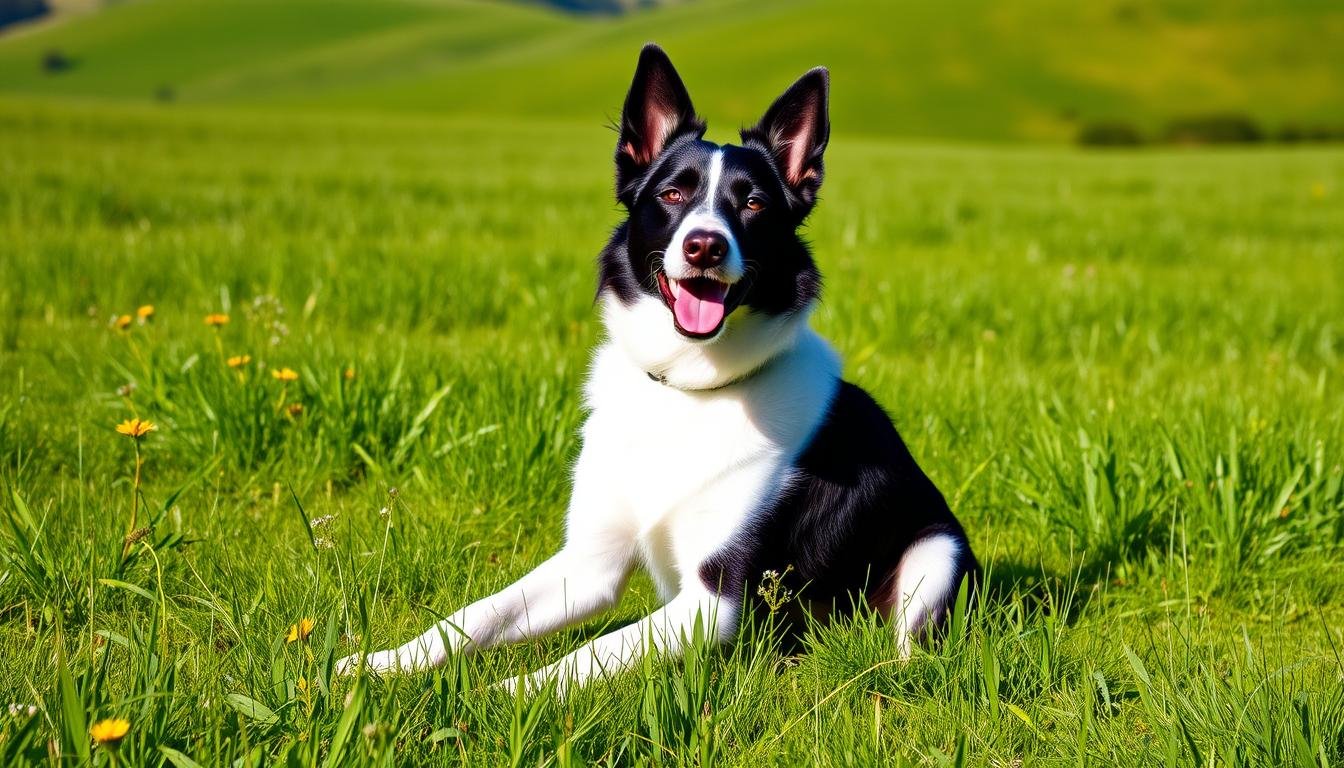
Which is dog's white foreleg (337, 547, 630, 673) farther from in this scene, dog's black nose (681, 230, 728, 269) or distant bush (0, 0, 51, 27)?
distant bush (0, 0, 51, 27)

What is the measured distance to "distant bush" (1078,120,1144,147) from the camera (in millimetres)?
56250

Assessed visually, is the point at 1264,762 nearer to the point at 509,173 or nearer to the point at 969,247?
the point at 969,247

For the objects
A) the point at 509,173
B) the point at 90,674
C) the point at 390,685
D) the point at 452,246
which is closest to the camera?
the point at 90,674

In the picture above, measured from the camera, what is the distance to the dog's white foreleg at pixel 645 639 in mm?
2404

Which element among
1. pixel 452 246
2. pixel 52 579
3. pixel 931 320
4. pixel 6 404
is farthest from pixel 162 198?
pixel 52 579

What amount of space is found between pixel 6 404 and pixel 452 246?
456cm

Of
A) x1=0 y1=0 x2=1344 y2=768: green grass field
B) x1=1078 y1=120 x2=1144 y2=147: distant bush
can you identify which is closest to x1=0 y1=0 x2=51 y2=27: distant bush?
x1=1078 y1=120 x2=1144 y2=147: distant bush

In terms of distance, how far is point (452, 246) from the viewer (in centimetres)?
833

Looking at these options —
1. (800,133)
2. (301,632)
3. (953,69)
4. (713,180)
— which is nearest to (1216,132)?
(953,69)

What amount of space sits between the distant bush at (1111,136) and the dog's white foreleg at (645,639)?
194ft

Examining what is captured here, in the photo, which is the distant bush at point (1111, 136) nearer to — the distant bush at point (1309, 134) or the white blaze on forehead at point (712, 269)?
the distant bush at point (1309, 134)

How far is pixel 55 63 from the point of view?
118 meters

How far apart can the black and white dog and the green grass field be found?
18 centimetres

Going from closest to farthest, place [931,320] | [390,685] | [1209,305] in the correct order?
[390,685] → [931,320] → [1209,305]
